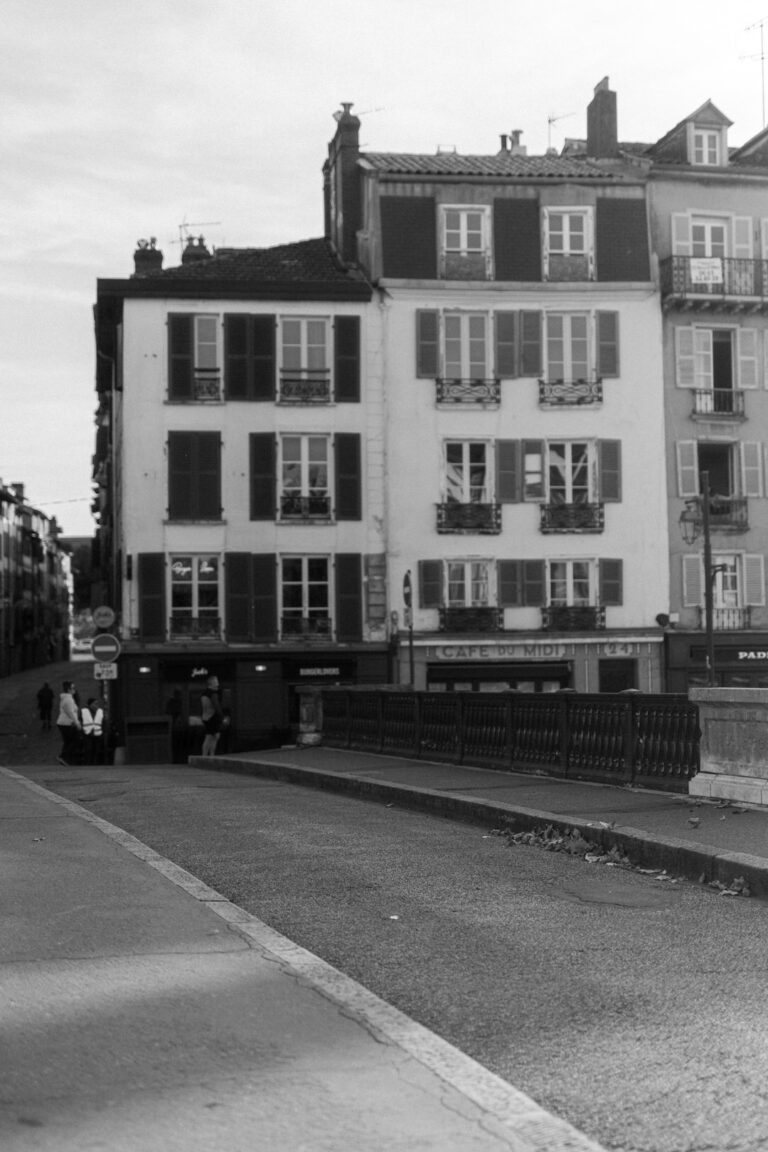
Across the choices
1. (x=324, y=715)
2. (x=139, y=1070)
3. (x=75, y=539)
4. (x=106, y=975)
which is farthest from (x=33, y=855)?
(x=75, y=539)

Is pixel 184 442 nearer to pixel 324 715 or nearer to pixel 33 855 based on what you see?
pixel 324 715

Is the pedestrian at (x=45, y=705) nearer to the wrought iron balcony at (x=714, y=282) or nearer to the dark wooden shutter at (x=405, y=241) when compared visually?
the dark wooden shutter at (x=405, y=241)

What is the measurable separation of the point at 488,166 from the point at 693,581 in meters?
13.2

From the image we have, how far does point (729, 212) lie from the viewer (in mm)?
48094

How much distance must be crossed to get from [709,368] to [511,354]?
585 centimetres

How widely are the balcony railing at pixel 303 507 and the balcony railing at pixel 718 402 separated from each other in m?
10.9

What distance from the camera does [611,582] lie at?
152ft

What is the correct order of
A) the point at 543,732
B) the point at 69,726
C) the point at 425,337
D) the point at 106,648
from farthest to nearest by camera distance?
the point at 425,337
the point at 106,648
the point at 69,726
the point at 543,732

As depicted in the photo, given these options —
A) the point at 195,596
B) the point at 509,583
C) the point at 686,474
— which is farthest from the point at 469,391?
the point at 195,596

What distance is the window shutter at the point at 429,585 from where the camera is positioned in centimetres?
4572

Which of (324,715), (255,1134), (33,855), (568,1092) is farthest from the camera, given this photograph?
(324,715)

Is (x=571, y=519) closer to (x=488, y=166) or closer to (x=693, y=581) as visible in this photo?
(x=693, y=581)

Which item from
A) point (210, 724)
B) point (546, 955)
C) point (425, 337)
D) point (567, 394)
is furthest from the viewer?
point (567, 394)

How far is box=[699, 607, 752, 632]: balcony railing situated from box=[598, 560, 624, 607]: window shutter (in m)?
2.37
